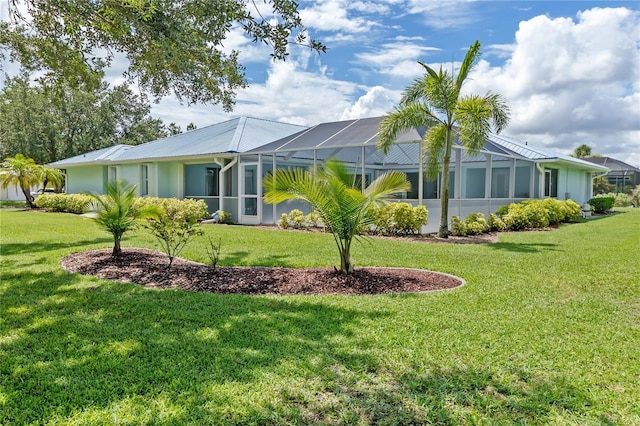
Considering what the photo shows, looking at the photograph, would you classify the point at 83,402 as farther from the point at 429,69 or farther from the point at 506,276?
the point at 429,69

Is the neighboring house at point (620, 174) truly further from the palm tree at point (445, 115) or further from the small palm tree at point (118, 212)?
the small palm tree at point (118, 212)

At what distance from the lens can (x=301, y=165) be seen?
1897 cm

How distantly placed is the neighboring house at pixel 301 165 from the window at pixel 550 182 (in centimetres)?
5

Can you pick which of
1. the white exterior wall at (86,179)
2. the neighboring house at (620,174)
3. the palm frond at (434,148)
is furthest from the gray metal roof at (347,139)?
the neighboring house at (620,174)

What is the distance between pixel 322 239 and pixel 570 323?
28.2ft

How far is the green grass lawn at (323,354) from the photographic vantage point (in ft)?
10.7

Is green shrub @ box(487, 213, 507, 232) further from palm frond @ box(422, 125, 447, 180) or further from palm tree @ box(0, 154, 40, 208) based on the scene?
palm tree @ box(0, 154, 40, 208)

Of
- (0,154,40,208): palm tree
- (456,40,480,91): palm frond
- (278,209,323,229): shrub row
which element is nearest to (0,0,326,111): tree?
(456,40,480,91): palm frond

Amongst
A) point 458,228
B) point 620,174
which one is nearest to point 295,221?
point 458,228

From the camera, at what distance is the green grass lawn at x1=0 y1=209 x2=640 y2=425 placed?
10.7 feet

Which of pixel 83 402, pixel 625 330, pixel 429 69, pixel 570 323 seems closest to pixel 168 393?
pixel 83 402

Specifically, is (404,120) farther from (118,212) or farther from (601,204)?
(601,204)

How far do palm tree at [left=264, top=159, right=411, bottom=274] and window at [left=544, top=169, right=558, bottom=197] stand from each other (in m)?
18.1

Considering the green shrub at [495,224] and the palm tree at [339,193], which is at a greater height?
the palm tree at [339,193]
